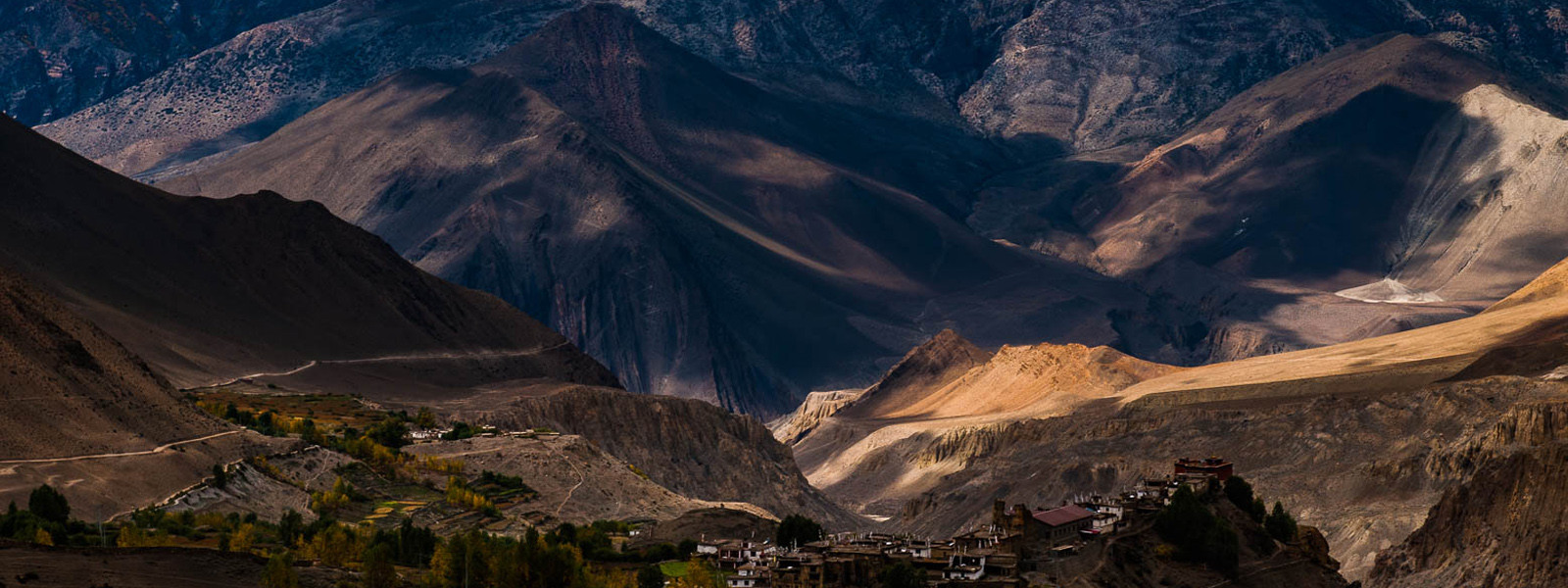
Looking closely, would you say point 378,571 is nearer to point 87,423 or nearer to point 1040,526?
point 1040,526

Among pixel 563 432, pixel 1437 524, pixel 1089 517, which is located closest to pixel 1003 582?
pixel 1089 517

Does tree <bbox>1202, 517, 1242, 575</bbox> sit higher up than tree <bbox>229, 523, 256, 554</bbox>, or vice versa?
tree <bbox>229, 523, 256, 554</bbox>

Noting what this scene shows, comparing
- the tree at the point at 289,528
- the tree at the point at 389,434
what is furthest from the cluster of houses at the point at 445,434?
the tree at the point at 289,528

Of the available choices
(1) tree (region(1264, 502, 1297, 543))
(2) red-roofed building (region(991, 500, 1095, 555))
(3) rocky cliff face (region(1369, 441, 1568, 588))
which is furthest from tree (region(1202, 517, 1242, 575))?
(3) rocky cliff face (region(1369, 441, 1568, 588))

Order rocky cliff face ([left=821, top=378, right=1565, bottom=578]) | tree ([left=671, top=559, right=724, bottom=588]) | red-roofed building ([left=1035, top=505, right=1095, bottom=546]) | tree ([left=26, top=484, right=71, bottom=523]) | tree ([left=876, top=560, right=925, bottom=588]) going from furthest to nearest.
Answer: rocky cliff face ([left=821, top=378, right=1565, bottom=578]) < tree ([left=26, top=484, right=71, bottom=523]) < red-roofed building ([left=1035, top=505, right=1095, bottom=546]) < tree ([left=671, top=559, right=724, bottom=588]) < tree ([left=876, top=560, right=925, bottom=588])

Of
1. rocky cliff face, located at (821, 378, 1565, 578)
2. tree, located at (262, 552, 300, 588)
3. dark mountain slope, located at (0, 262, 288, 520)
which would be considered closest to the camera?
tree, located at (262, 552, 300, 588)

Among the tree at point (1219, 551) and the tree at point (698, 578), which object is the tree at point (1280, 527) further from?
the tree at point (698, 578)

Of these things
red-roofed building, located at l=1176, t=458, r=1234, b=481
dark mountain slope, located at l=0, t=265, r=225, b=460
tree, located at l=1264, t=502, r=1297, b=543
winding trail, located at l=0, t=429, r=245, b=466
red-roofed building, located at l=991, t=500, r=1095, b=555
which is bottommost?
tree, located at l=1264, t=502, r=1297, b=543

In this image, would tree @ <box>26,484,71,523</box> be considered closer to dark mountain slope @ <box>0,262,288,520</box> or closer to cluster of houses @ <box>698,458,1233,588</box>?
dark mountain slope @ <box>0,262,288,520</box>

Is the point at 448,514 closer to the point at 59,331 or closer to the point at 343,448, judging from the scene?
the point at 343,448
